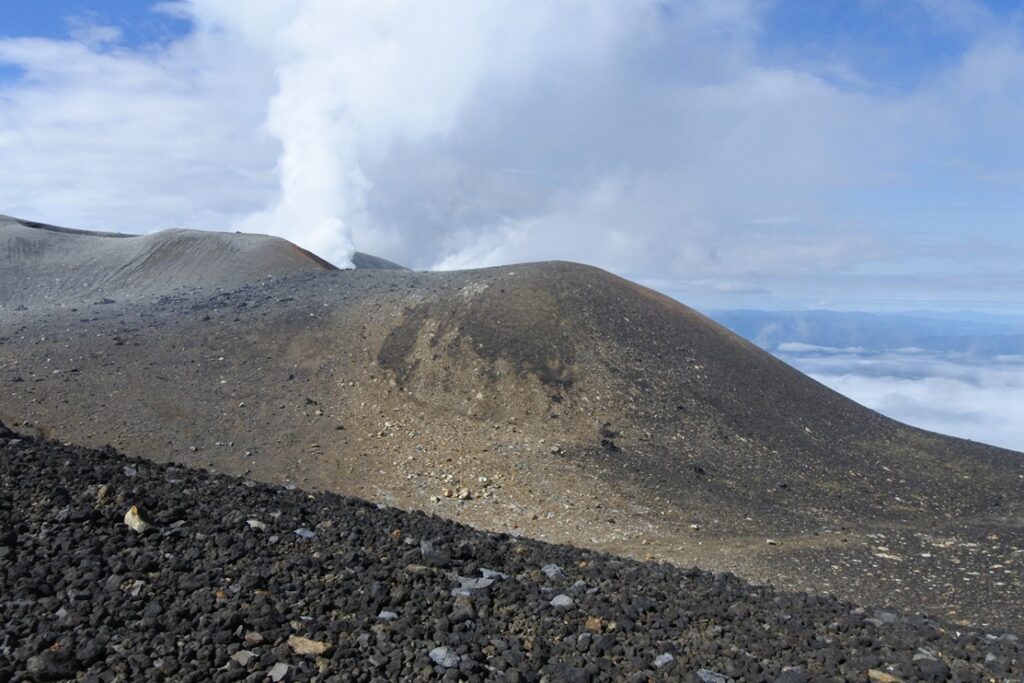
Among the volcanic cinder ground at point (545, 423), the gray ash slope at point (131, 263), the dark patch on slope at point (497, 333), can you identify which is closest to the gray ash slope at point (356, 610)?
the volcanic cinder ground at point (545, 423)

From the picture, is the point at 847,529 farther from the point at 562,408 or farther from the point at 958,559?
the point at 562,408

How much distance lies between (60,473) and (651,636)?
18.5ft

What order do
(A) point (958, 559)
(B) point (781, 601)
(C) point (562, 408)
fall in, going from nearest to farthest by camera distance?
(B) point (781, 601), (A) point (958, 559), (C) point (562, 408)

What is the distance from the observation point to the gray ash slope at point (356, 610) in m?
5.16

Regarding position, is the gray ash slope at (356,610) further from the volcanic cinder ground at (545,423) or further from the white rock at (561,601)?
the volcanic cinder ground at (545,423)

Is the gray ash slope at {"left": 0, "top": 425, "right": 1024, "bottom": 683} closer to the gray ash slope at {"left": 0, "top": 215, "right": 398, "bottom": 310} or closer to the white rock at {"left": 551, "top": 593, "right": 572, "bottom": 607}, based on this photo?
the white rock at {"left": 551, "top": 593, "right": 572, "bottom": 607}

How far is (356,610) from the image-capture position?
5.88 m

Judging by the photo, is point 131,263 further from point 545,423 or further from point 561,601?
point 561,601

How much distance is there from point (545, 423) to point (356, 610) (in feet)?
32.6

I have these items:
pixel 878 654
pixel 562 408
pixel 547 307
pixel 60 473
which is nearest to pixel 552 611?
pixel 878 654

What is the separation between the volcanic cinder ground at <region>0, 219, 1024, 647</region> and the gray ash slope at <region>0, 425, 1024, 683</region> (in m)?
4.63

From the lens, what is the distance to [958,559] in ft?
→ 40.7

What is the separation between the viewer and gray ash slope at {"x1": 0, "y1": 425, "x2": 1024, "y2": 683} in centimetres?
516

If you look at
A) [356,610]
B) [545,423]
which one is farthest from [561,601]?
[545,423]
